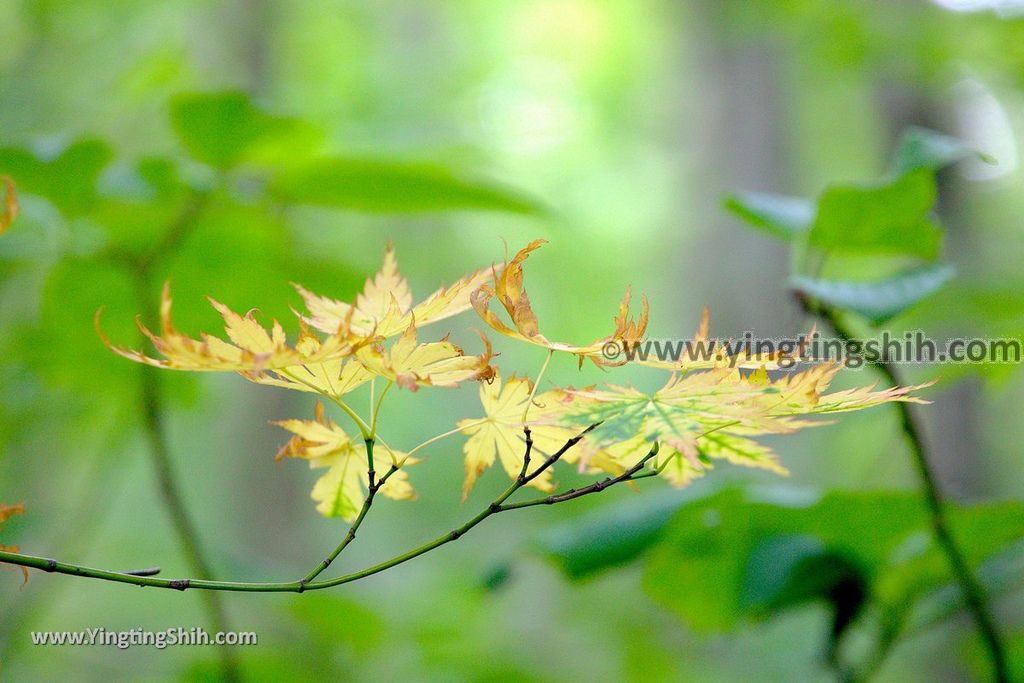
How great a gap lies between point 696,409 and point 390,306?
0.20 metres

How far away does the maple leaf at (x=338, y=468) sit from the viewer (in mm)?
528

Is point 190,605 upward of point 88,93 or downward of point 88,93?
downward

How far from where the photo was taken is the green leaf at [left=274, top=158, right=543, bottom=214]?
3.14 feet

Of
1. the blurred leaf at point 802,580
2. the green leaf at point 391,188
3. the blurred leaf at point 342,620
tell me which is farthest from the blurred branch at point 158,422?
the blurred leaf at point 802,580

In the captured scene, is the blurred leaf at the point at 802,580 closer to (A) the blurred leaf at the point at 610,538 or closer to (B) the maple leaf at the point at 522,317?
(A) the blurred leaf at the point at 610,538

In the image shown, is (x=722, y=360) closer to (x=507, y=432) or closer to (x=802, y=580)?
(x=507, y=432)

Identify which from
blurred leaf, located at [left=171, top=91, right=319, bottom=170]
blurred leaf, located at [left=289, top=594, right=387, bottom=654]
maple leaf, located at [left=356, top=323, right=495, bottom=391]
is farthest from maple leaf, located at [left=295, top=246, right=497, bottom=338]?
blurred leaf, located at [left=289, top=594, right=387, bottom=654]

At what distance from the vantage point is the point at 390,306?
481 millimetres

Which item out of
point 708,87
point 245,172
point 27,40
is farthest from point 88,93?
point 708,87

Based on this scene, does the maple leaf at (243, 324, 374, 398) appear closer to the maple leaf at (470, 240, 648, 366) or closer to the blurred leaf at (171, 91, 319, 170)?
the maple leaf at (470, 240, 648, 366)

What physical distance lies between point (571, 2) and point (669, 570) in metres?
6.56

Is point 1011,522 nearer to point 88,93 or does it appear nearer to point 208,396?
point 208,396

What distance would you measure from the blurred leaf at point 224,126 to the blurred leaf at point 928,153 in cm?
71

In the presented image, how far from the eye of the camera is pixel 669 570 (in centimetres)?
107
